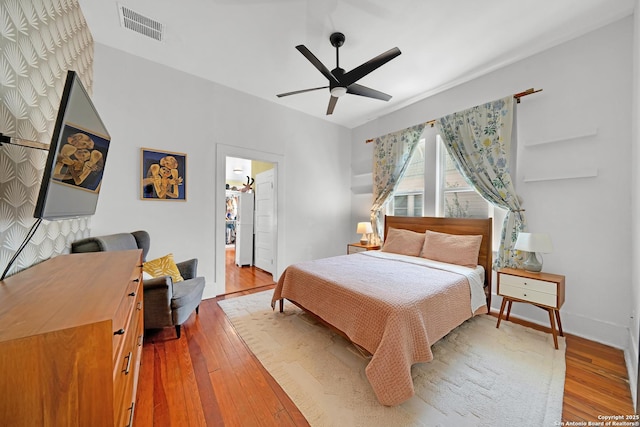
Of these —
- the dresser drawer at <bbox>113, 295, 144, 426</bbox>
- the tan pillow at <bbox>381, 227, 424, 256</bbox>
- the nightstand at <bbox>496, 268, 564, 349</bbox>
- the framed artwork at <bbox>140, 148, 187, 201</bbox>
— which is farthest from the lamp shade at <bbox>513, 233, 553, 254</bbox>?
the framed artwork at <bbox>140, 148, 187, 201</bbox>

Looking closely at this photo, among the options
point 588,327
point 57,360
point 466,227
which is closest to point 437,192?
point 466,227

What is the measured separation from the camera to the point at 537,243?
2287 mm

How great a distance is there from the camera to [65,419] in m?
0.64

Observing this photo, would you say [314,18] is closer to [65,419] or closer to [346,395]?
[65,419]

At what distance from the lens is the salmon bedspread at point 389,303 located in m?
1.55

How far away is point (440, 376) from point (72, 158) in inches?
108

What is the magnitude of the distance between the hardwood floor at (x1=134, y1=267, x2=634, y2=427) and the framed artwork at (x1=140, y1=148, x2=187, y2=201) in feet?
5.41

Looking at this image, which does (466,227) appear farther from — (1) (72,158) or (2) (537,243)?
(1) (72,158)

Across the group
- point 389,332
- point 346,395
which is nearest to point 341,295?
point 389,332

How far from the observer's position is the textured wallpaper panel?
44.7 inches

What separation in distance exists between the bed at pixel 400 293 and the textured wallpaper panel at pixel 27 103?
6.53 feet

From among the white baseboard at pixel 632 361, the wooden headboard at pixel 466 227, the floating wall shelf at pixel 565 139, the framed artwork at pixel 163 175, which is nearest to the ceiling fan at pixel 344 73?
the floating wall shelf at pixel 565 139

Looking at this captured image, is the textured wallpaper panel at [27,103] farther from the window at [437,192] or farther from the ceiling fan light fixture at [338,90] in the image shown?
the window at [437,192]

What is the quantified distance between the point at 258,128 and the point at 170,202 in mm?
1747
